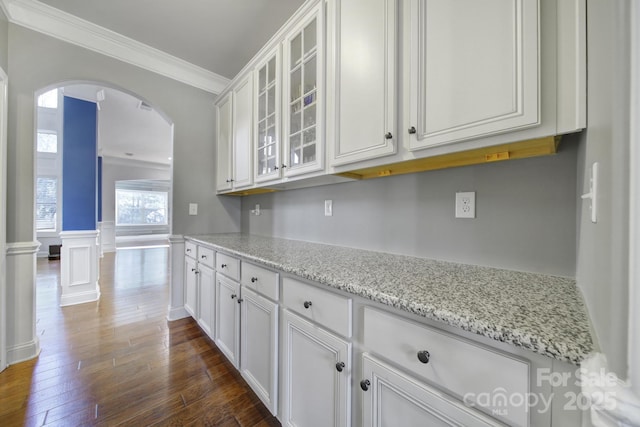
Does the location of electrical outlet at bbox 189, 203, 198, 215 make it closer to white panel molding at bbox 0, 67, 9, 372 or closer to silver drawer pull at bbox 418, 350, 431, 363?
white panel molding at bbox 0, 67, 9, 372

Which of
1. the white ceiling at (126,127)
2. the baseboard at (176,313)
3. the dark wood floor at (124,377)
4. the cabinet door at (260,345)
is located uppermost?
the white ceiling at (126,127)

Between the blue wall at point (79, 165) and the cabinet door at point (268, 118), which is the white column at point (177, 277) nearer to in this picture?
the cabinet door at point (268, 118)

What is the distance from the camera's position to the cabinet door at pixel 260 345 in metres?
1.21

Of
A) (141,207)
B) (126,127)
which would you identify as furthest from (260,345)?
(141,207)

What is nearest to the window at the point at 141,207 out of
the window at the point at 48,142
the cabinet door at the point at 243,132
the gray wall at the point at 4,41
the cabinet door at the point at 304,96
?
the window at the point at 48,142

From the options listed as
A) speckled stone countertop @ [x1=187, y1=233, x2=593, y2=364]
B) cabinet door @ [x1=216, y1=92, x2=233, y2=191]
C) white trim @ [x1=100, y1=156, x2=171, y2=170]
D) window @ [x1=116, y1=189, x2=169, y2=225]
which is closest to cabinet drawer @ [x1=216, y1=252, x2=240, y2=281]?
speckled stone countertop @ [x1=187, y1=233, x2=593, y2=364]

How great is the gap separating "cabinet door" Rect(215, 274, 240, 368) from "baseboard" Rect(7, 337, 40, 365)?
4.54ft

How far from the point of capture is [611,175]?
39 centimetres

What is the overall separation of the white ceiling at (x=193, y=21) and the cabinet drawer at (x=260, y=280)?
1.87 metres

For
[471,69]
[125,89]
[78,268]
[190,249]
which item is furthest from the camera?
[78,268]

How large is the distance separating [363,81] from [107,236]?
8.28 m

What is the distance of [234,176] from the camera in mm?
2381

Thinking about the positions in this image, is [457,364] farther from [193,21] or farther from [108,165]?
[108,165]

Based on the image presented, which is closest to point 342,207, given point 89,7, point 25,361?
point 89,7
